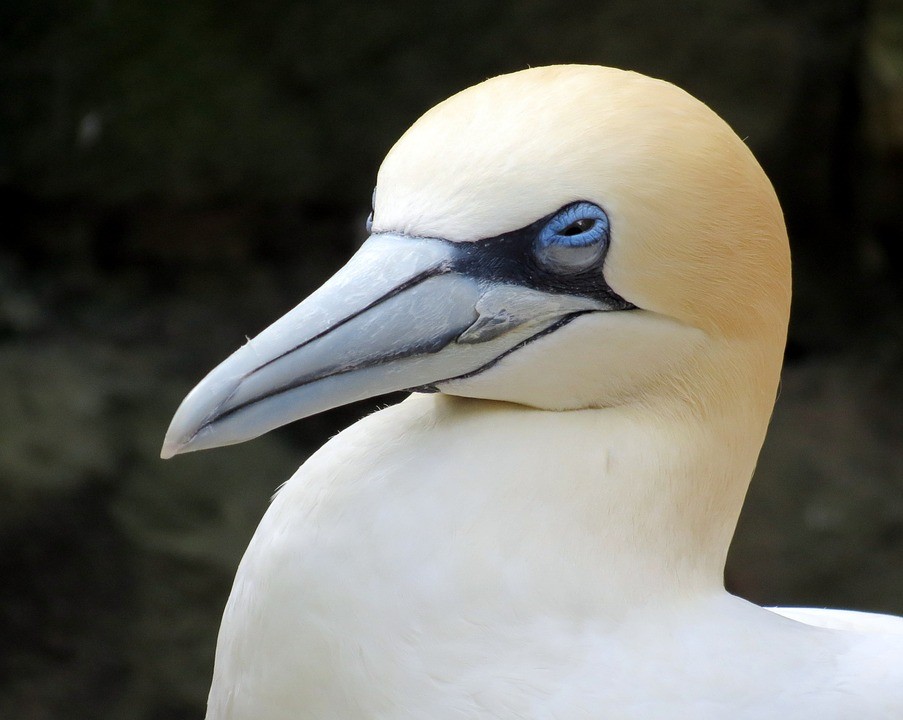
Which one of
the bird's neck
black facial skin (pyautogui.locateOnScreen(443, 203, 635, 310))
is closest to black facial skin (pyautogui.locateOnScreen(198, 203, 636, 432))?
black facial skin (pyautogui.locateOnScreen(443, 203, 635, 310))

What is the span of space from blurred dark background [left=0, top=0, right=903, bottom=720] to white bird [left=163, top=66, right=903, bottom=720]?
3.43m

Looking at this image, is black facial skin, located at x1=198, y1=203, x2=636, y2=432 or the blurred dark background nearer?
black facial skin, located at x1=198, y1=203, x2=636, y2=432

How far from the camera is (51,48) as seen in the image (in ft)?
19.0

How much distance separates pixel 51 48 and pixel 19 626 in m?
2.77

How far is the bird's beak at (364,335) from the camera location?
166cm

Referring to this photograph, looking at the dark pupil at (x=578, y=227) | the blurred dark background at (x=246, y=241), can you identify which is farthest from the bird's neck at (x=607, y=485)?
the blurred dark background at (x=246, y=241)

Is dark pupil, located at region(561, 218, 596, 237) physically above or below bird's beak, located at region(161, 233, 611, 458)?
above

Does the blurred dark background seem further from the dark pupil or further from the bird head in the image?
the dark pupil

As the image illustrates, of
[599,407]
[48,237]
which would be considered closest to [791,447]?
[48,237]

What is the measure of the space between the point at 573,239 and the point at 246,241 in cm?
492

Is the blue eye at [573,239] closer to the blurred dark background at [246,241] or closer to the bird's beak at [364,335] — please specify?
the bird's beak at [364,335]

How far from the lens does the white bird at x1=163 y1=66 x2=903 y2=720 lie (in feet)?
5.42

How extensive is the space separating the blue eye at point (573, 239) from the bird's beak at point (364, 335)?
0.06m

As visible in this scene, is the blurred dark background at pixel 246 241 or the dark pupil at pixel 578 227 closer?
the dark pupil at pixel 578 227
